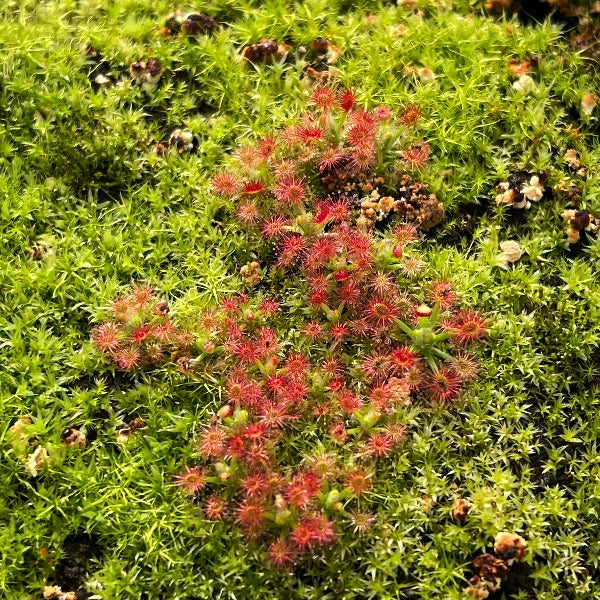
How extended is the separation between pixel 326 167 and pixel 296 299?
0.67 metres

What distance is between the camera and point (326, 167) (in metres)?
3.29

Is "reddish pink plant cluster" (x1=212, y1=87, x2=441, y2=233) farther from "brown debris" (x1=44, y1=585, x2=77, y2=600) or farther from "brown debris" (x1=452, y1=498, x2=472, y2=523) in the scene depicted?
"brown debris" (x1=44, y1=585, x2=77, y2=600)

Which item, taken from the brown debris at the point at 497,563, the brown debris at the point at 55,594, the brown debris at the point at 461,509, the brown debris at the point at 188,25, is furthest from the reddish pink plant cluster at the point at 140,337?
the brown debris at the point at 188,25

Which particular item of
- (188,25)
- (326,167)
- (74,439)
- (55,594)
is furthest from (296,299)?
(188,25)

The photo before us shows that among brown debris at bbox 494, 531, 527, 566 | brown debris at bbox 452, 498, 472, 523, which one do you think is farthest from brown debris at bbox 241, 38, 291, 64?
brown debris at bbox 494, 531, 527, 566

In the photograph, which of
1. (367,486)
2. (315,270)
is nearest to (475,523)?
(367,486)

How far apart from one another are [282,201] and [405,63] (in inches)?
41.6

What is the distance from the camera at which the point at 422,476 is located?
2.74 m

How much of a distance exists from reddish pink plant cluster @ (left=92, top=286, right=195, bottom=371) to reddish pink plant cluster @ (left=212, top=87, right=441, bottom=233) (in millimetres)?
606

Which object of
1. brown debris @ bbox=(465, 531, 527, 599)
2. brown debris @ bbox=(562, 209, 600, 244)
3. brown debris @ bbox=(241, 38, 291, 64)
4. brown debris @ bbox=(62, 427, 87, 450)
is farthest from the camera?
brown debris @ bbox=(241, 38, 291, 64)

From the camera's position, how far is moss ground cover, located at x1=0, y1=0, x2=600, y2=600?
2.65 meters

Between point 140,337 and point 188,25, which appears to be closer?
point 140,337

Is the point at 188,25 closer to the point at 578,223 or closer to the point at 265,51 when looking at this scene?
the point at 265,51

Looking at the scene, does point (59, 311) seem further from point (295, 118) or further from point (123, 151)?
point (295, 118)
